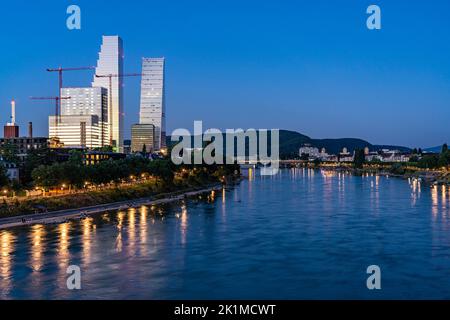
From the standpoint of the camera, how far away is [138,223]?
56.9 metres

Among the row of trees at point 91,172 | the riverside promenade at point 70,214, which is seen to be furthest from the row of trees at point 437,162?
the riverside promenade at point 70,214

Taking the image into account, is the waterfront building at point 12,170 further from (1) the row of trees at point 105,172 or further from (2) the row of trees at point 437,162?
(2) the row of trees at point 437,162

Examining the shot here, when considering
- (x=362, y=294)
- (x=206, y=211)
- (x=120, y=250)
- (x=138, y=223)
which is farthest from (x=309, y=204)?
(x=362, y=294)

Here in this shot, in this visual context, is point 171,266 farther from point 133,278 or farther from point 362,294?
point 362,294

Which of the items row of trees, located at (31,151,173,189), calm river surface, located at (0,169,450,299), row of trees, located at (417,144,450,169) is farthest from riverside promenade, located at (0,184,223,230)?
row of trees, located at (417,144,450,169)

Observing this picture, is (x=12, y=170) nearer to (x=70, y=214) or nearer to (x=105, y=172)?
(x=105, y=172)

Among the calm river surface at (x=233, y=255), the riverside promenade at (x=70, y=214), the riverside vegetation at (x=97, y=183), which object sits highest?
the riverside vegetation at (x=97, y=183)

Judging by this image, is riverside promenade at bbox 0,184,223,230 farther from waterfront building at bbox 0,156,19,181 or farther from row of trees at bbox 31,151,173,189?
waterfront building at bbox 0,156,19,181

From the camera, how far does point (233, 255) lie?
132 ft

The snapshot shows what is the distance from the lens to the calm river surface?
31.0 m

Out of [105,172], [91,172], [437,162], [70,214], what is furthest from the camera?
[437,162]

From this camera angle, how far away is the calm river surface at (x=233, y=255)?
3105 centimetres

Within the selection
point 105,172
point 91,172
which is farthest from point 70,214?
point 105,172
